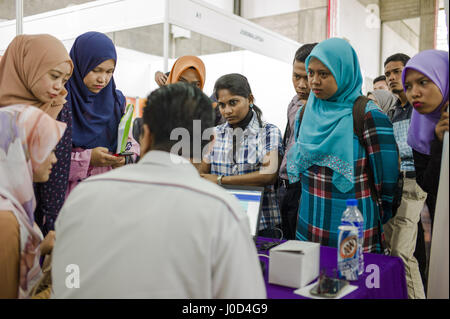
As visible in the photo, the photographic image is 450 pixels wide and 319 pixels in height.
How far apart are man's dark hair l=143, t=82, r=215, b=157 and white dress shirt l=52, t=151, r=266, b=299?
0.08 meters

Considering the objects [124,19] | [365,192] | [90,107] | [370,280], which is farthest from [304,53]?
[124,19]

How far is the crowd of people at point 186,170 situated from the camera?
2.68 ft

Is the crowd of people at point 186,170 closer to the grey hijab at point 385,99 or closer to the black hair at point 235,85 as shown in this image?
the black hair at point 235,85

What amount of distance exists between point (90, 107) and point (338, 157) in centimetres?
126

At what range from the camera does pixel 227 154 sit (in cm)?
200

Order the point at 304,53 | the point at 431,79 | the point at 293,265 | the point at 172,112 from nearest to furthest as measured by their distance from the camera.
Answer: the point at 172,112, the point at 293,265, the point at 431,79, the point at 304,53

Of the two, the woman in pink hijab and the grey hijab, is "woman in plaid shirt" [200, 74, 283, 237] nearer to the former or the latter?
the woman in pink hijab

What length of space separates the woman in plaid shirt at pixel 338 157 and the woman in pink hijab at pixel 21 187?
1.05 meters

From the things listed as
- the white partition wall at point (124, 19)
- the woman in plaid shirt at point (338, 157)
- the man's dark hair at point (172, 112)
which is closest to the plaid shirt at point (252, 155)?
the woman in plaid shirt at point (338, 157)

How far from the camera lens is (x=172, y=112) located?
92 centimetres

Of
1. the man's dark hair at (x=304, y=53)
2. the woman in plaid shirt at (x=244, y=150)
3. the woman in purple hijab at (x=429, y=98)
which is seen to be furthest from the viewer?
the man's dark hair at (x=304, y=53)

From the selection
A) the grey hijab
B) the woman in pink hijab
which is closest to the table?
the woman in pink hijab

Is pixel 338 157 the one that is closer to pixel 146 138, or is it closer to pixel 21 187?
pixel 146 138
